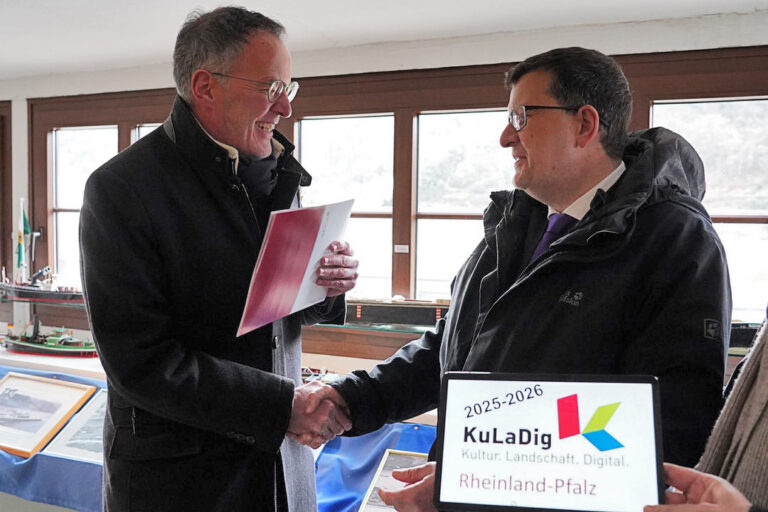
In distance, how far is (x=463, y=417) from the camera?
2.99 ft

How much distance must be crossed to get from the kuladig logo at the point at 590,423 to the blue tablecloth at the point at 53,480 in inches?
76.1

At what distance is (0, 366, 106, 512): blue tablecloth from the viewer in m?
2.24

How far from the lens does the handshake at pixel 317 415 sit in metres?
1.39

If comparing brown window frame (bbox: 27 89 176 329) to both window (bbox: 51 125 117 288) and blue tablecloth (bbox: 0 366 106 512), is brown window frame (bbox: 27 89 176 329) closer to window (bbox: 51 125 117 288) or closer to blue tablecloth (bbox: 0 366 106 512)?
window (bbox: 51 125 117 288)

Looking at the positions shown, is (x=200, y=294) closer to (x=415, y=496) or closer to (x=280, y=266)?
(x=280, y=266)

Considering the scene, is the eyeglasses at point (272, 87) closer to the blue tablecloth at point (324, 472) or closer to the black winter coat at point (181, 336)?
the black winter coat at point (181, 336)

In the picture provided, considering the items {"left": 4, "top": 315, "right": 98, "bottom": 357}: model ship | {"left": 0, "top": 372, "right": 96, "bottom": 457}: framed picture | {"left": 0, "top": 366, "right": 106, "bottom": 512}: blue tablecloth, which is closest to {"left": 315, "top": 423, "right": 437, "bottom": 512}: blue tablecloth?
{"left": 0, "top": 366, "right": 106, "bottom": 512}: blue tablecloth

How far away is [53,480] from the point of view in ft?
7.54

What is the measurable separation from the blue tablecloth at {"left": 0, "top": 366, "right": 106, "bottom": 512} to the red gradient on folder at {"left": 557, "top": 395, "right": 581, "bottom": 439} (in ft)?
6.33

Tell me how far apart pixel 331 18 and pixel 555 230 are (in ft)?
10.3

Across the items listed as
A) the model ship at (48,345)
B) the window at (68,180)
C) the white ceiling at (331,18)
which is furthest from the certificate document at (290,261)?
the window at (68,180)

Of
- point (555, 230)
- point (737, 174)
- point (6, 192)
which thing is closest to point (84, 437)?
point (555, 230)

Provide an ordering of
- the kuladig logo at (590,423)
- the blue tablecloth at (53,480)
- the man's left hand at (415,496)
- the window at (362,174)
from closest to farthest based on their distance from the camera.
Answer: the kuladig logo at (590,423) → the man's left hand at (415,496) → the blue tablecloth at (53,480) → the window at (362,174)

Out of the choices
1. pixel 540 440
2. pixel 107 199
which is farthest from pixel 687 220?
pixel 107 199
